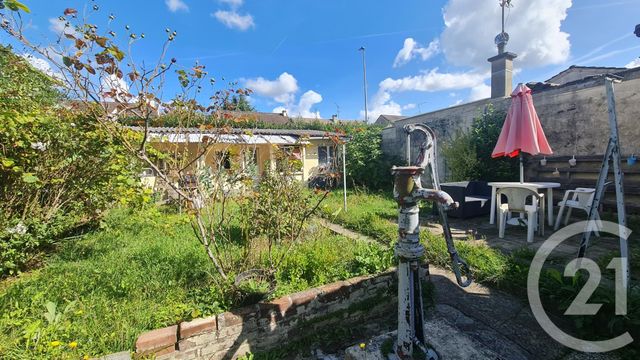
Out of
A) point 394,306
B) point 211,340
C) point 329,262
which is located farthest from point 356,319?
point 211,340

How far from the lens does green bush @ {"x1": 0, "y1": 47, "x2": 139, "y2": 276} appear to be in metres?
3.02

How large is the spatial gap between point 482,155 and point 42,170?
27.3 feet

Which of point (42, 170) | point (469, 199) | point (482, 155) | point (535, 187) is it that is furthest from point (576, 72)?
point (42, 170)

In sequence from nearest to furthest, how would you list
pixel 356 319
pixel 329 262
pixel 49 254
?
pixel 356 319 < pixel 329 262 < pixel 49 254

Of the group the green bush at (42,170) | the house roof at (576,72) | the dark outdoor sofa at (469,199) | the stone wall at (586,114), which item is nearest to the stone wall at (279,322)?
the green bush at (42,170)

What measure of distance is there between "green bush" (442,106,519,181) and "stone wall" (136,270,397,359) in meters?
5.57

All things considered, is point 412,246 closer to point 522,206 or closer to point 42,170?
point 522,206

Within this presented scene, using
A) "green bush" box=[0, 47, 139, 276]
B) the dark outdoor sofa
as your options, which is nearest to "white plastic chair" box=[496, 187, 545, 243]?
the dark outdoor sofa

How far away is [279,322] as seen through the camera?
2189 mm

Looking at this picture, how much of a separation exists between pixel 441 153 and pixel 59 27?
28.0 feet

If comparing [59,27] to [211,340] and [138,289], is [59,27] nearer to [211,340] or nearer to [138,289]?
[138,289]

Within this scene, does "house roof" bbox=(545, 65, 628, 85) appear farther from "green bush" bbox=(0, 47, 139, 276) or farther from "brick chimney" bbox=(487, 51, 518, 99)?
"green bush" bbox=(0, 47, 139, 276)

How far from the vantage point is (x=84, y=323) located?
206 cm

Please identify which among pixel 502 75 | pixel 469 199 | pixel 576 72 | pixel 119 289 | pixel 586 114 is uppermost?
pixel 576 72
